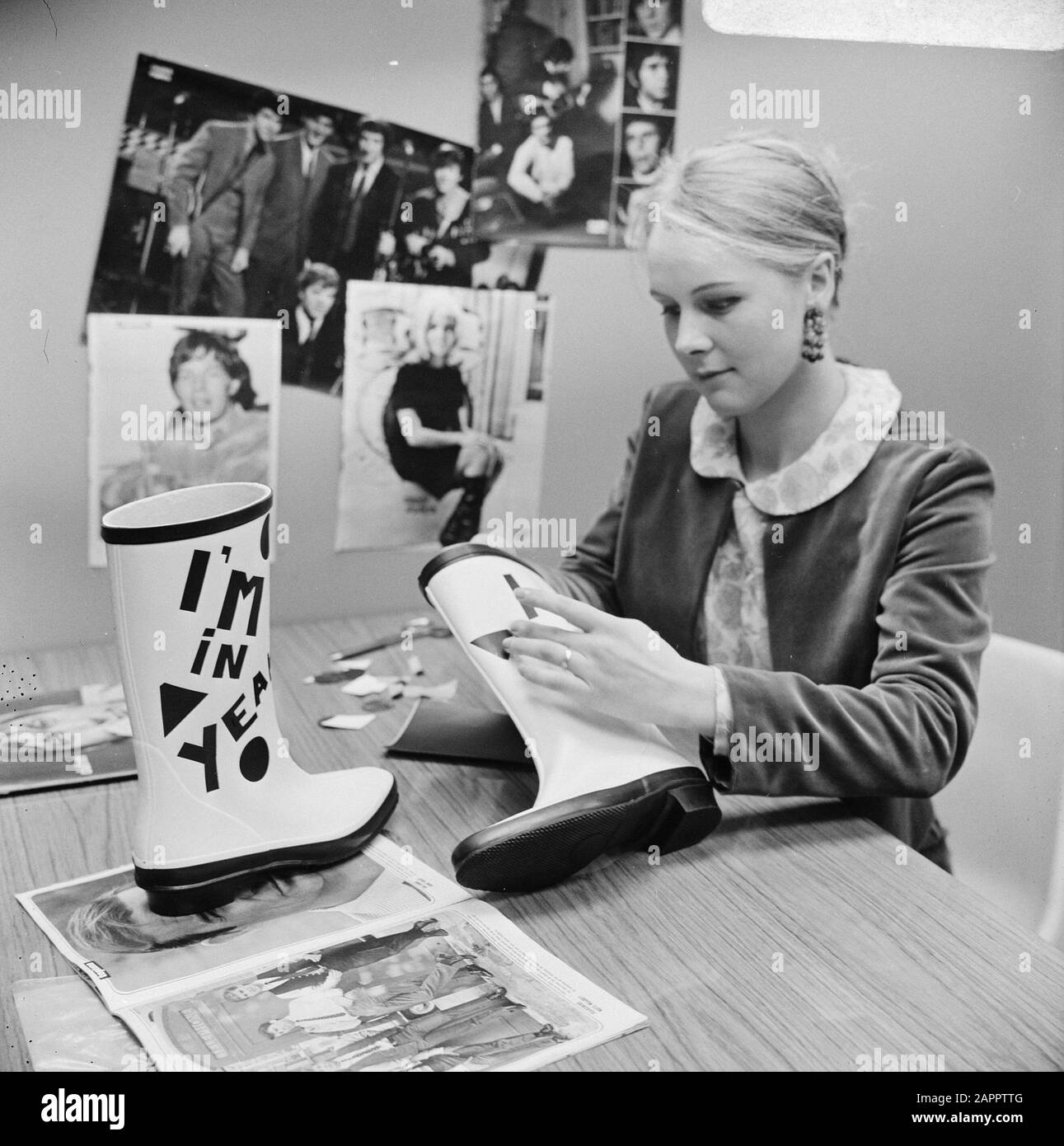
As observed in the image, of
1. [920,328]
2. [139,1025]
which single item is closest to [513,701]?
[139,1025]

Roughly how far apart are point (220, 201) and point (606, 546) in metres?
0.53

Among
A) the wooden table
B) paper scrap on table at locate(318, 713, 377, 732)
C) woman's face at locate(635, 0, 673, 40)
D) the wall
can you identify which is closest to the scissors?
the wall

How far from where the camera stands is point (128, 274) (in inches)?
38.7

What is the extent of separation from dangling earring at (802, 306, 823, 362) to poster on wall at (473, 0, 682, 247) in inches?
8.1

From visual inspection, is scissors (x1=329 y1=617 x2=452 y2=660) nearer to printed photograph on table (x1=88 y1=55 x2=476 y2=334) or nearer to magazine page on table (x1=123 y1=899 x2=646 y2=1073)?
printed photograph on table (x1=88 y1=55 x2=476 y2=334)

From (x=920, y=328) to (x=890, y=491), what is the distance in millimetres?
348

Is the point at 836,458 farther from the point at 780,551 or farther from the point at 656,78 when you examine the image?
the point at 656,78

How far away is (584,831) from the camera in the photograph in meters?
0.65

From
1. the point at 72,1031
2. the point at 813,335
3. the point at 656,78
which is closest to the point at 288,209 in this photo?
the point at 656,78

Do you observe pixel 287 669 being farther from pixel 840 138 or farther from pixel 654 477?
pixel 840 138

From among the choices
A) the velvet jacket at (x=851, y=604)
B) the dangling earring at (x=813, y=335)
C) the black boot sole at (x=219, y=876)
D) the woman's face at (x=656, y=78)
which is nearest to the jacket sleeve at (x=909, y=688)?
the velvet jacket at (x=851, y=604)

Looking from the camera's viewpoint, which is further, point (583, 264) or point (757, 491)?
point (583, 264)

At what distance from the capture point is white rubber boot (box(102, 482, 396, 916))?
597 mm
